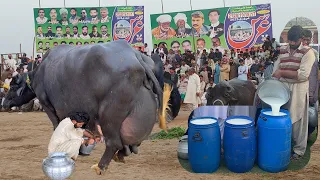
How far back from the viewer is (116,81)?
3.98 meters

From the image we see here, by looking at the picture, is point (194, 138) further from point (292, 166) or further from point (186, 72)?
point (186, 72)

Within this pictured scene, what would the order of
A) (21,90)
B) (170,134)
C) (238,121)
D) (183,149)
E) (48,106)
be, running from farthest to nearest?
(170,134), (183,149), (21,90), (238,121), (48,106)

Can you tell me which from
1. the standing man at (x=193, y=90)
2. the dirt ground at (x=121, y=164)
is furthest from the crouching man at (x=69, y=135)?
the standing man at (x=193, y=90)

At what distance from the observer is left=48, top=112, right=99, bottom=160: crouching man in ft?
13.5

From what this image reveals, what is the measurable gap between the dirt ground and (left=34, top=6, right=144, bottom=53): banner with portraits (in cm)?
910

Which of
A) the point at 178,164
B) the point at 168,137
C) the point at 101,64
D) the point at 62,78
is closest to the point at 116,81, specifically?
the point at 101,64

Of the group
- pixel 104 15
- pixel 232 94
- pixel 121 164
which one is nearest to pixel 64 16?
pixel 104 15

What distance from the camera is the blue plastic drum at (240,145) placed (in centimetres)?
546

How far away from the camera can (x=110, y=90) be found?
4004 mm

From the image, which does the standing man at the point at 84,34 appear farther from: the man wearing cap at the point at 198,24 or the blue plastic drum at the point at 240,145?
the blue plastic drum at the point at 240,145

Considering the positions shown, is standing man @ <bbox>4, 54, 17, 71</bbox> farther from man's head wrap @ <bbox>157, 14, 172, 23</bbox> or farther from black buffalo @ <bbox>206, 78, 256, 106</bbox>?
black buffalo @ <bbox>206, 78, 256, 106</bbox>

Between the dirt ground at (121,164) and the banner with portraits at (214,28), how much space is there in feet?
28.0

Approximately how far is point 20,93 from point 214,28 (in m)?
11.9

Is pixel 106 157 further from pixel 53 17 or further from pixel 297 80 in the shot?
pixel 53 17
